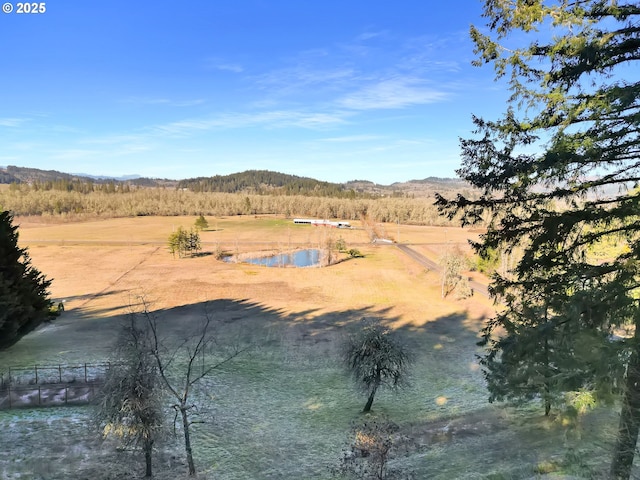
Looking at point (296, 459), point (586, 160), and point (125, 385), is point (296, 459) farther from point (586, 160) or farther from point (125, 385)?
point (586, 160)

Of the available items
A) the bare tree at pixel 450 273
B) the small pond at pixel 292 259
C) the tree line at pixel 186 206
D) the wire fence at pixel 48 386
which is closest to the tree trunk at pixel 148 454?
the wire fence at pixel 48 386

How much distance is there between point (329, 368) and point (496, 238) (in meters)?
20.6

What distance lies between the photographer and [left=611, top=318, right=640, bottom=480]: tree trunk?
366 inches

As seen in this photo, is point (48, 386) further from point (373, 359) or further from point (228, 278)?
point (228, 278)

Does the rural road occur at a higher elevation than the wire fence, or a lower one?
higher

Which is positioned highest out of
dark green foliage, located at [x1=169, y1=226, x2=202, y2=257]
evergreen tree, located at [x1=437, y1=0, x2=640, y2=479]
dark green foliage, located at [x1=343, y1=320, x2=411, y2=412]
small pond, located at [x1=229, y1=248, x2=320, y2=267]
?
evergreen tree, located at [x1=437, y1=0, x2=640, y2=479]

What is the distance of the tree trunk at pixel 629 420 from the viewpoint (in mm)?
9297

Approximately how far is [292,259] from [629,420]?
268 ft

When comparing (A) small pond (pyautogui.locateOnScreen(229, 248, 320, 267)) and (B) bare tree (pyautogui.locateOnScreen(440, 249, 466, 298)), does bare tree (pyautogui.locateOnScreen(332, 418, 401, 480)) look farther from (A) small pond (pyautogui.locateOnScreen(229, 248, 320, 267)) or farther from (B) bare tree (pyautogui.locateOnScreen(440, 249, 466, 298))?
(A) small pond (pyautogui.locateOnScreen(229, 248, 320, 267))

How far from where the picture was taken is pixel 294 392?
976 inches

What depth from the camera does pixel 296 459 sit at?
17594mm

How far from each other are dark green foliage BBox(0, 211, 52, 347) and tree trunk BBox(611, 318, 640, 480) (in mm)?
30056

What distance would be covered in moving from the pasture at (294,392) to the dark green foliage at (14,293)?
9.50 feet

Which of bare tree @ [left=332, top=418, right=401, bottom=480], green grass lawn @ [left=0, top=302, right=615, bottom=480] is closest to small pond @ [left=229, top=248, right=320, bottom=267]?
green grass lawn @ [left=0, top=302, right=615, bottom=480]
